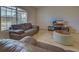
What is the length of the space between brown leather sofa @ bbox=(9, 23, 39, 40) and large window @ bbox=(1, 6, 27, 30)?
59 millimetres

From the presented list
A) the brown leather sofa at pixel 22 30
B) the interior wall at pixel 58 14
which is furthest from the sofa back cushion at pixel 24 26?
the interior wall at pixel 58 14

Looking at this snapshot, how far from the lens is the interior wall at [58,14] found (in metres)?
1.44

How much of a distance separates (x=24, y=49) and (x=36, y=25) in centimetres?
37

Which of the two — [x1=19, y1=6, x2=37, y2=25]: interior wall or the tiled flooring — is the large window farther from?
the tiled flooring

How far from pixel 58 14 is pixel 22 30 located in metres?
0.55

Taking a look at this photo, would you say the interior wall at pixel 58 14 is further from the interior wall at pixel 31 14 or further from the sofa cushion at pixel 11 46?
the sofa cushion at pixel 11 46

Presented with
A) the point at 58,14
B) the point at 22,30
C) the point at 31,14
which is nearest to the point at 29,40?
the point at 22,30

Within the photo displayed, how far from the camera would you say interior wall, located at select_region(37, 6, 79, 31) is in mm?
1443

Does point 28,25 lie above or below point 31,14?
below

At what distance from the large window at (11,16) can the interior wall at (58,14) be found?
0.23 m

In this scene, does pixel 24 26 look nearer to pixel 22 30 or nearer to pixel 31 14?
pixel 22 30

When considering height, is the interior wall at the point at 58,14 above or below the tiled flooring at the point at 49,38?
above

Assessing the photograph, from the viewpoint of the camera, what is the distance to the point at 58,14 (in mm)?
1488

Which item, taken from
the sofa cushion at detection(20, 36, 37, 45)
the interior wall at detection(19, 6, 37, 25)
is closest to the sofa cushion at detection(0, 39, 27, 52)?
the sofa cushion at detection(20, 36, 37, 45)
